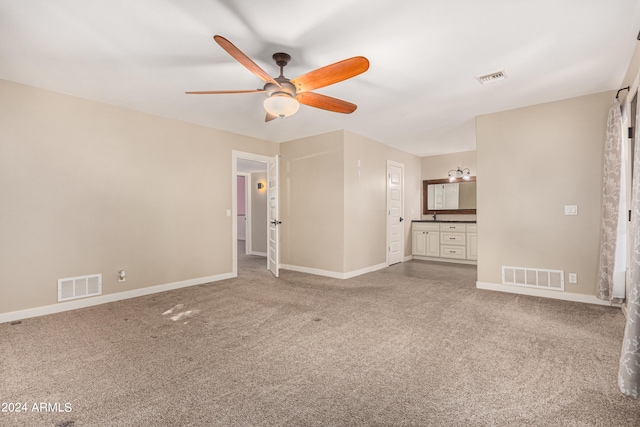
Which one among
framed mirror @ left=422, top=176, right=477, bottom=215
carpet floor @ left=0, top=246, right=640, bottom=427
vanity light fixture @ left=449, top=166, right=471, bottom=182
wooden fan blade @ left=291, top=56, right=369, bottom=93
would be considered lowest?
carpet floor @ left=0, top=246, right=640, bottom=427

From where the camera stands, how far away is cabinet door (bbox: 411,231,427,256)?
7268 mm

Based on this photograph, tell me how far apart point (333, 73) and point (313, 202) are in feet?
11.2

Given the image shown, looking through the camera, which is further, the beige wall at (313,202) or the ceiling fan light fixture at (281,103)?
the beige wall at (313,202)

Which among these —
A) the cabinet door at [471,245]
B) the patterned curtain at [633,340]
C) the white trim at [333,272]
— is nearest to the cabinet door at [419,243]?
the cabinet door at [471,245]

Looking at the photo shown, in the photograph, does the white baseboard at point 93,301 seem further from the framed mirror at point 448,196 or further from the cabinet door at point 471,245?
the framed mirror at point 448,196

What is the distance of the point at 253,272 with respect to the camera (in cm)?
575

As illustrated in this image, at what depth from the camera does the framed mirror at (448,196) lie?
284 inches

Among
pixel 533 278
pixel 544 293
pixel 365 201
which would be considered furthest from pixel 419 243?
pixel 544 293

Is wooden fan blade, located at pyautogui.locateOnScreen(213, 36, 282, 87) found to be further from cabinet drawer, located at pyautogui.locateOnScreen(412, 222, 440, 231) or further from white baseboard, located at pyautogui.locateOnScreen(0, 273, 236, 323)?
cabinet drawer, located at pyautogui.locateOnScreen(412, 222, 440, 231)

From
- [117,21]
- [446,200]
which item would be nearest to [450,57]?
[117,21]

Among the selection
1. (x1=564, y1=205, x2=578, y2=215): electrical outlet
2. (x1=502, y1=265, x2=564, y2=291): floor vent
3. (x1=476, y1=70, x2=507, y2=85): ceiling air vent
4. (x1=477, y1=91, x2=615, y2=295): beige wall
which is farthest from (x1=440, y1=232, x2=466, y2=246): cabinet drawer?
(x1=476, y1=70, x2=507, y2=85): ceiling air vent

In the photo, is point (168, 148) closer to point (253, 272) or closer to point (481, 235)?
point (253, 272)

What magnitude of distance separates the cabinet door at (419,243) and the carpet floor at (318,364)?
3.35 m

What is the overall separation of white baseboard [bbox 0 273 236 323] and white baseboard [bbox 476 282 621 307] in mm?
4237
